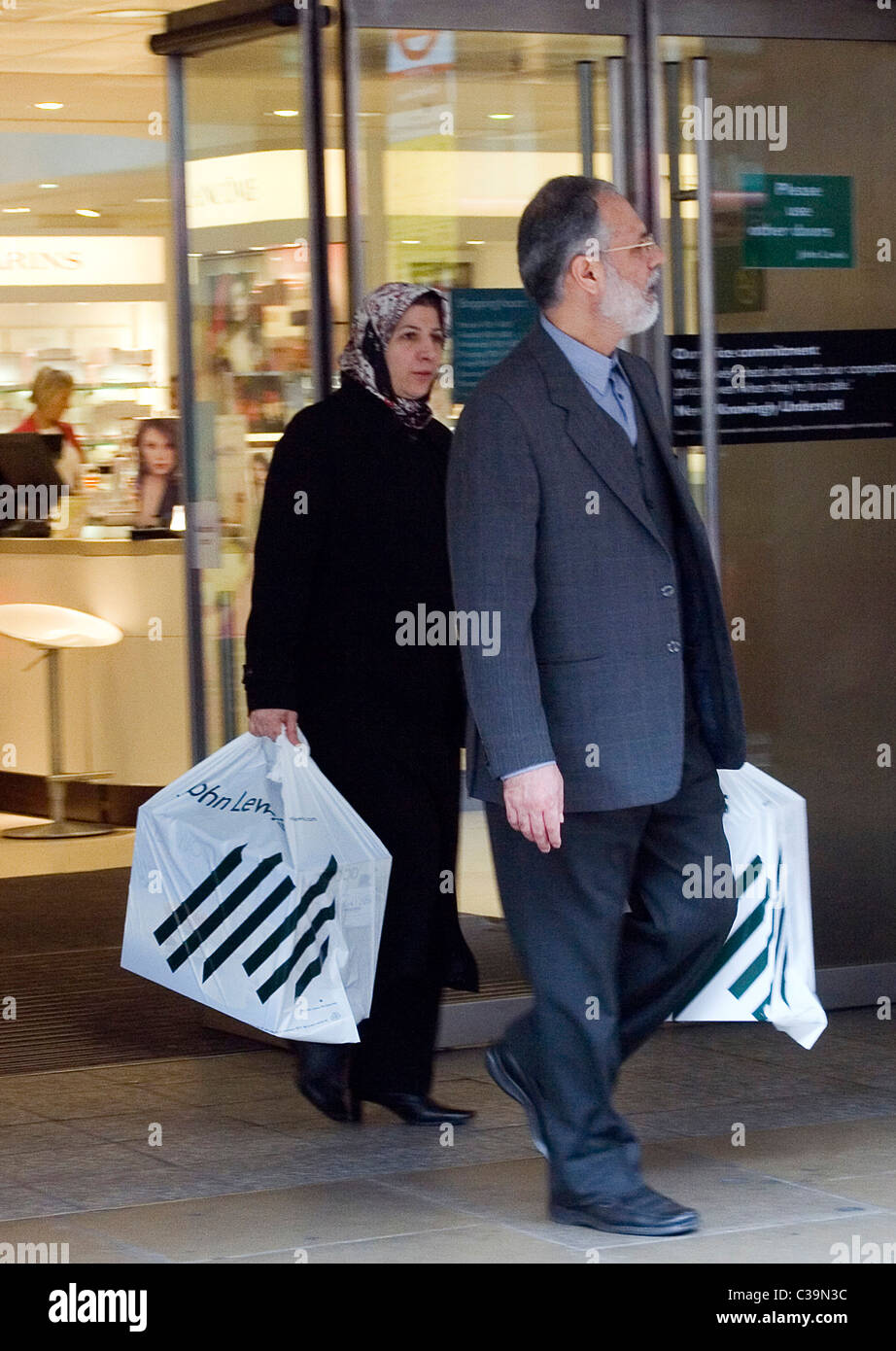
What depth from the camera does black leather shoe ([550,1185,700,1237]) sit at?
3908 mm

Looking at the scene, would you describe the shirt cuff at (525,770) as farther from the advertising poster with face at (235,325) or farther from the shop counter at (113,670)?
the shop counter at (113,670)

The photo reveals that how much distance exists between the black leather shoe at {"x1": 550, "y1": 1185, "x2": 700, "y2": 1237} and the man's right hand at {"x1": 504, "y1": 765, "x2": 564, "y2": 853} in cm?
63

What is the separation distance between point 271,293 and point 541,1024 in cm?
234

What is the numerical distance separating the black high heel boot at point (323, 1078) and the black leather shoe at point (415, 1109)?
0.23 feet

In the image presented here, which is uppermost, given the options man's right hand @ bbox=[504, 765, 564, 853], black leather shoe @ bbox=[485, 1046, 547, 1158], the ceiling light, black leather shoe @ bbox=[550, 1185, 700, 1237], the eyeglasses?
the ceiling light

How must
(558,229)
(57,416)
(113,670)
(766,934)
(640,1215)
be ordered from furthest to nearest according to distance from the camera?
1. (57,416)
2. (113,670)
3. (766,934)
4. (558,229)
5. (640,1215)

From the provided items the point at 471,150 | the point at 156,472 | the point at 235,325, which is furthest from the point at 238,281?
the point at 156,472

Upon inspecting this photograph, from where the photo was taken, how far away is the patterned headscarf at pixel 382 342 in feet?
15.7

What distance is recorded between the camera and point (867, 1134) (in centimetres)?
467

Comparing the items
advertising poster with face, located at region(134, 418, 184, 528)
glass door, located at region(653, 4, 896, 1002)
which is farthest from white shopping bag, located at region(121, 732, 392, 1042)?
advertising poster with face, located at region(134, 418, 184, 528)

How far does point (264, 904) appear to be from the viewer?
453 centimetres

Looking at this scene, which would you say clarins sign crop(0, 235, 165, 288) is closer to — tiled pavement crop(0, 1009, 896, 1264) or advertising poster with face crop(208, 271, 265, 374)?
advertising poster with face crop(208, 271, 265, 374)

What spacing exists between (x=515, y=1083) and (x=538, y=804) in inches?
22.9

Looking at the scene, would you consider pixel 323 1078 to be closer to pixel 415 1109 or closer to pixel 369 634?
pixel 415 1109
